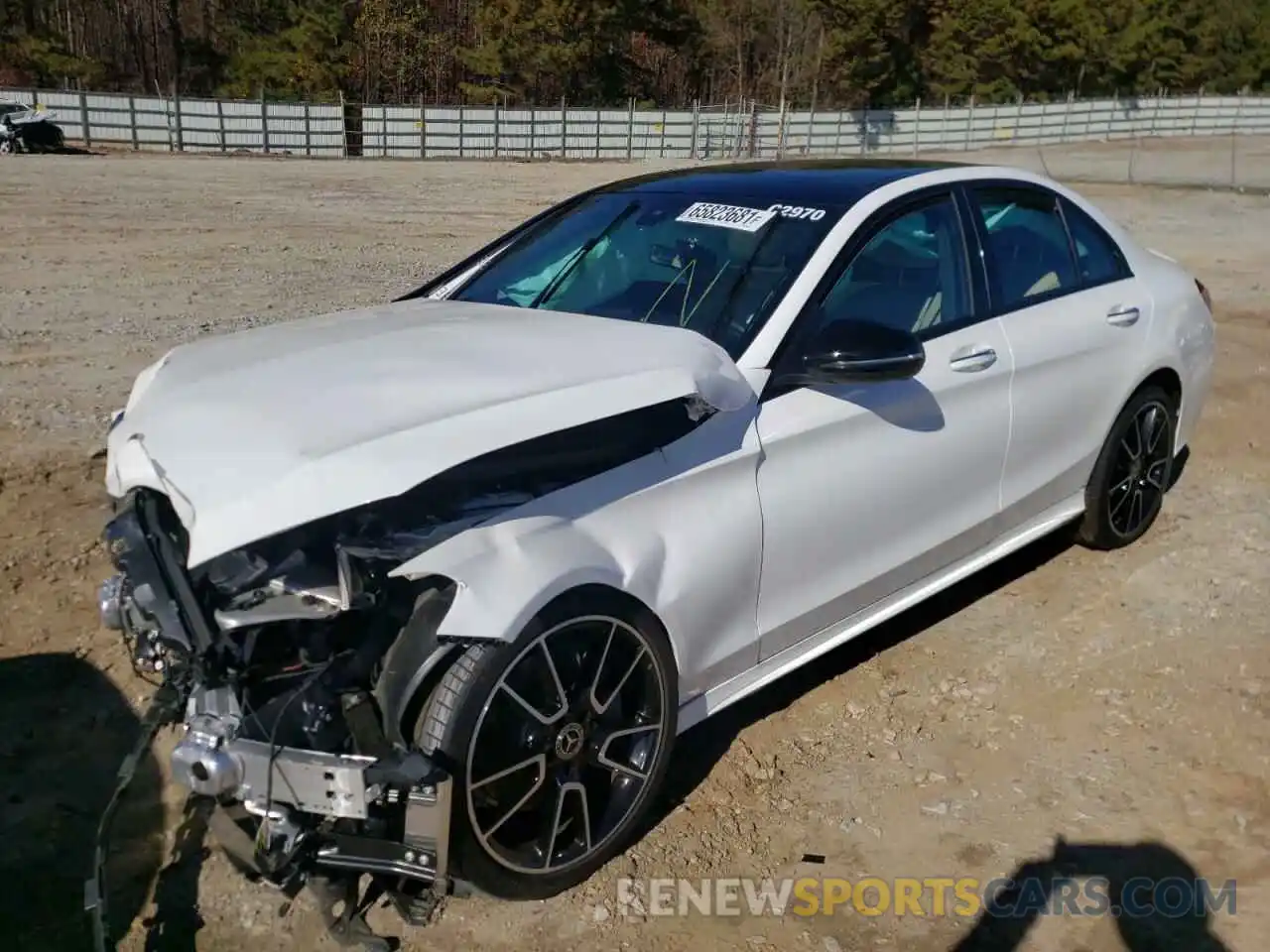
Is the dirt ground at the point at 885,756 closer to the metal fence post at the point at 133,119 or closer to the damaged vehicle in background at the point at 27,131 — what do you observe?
the damaged vehicle in background at the point at 27,131

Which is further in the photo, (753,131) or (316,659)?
(753,131)

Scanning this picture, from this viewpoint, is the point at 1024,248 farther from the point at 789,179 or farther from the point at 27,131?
the point at 27,131

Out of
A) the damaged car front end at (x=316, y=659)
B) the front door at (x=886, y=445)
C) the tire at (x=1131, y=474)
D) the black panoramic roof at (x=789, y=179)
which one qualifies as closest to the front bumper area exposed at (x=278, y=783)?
the damaged car front end at (x=316, y=659)

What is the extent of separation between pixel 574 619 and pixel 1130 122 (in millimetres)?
62442

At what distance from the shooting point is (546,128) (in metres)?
39.5

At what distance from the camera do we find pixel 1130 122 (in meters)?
57.5

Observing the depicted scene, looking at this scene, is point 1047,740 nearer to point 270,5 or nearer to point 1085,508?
point 1085,508

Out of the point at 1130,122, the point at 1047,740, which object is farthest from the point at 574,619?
the point at 1130,122

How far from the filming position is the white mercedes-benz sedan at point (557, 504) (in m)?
2.55

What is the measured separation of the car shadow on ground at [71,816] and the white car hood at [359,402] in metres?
0.97

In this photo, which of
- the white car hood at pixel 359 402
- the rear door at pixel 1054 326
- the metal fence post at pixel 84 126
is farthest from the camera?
the metal fence post at pixel 84 126

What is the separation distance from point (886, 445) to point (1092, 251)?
1.89 m

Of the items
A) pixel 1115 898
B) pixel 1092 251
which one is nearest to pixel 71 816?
pixel 1115 898

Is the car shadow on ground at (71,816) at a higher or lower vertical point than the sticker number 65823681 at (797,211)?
lower
